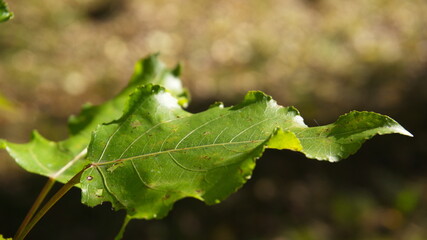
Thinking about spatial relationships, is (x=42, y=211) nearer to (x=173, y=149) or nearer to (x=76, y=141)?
(x=173, y=149)

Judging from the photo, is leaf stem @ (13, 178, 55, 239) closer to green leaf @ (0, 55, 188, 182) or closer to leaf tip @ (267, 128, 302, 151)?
green leaf @ (0, 55, 188, 182)

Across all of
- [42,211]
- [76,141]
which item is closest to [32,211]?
[42,211]

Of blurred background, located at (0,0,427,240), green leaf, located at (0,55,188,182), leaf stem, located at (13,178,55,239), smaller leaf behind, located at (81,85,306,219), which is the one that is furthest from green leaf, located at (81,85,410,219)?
blurred background, located at (0,0,427,240)

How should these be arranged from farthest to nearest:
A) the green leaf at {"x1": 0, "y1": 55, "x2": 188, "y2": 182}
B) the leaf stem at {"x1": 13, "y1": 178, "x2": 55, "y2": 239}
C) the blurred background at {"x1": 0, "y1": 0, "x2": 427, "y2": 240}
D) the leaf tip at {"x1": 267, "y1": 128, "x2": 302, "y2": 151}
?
the blurred background at {"x1": 0, "y1": 0, "x2": 427, "y2": 240}
the green leaf at {"x1": 0, "y1": 55, "x2": 188, "y2": 182}
the leaf stem at {"x1": 13, "y1": 178, "x2": 55, "y2": 239}
the leaf tip at {"x1": 267, "y1": 128, "x2": 302, "y2": 151}

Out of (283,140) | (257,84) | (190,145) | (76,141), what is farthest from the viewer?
(257,84)

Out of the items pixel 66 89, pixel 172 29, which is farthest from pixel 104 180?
pixel 172 29

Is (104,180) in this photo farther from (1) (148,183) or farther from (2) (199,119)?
(2) (199,119)
